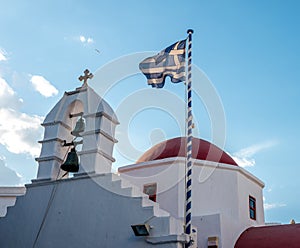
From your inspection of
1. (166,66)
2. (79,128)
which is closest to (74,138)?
(79,128)

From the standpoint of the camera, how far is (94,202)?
795 cm

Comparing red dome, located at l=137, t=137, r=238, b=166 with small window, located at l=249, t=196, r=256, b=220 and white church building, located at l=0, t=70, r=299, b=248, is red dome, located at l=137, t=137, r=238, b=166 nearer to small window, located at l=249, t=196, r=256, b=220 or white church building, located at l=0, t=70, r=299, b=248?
white church building, located at l=0, t=70, r=299, b=248

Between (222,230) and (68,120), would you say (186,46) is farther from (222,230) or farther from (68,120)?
(222,230)

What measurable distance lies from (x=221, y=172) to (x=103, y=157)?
479cm

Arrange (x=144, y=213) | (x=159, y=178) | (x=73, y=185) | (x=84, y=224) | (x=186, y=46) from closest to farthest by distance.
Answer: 1. (x=144, y=213)
2. (x=84, y=224)
3. (x=73, y=185)
4. (x=186, y=46)
5. (x=159, y=178)

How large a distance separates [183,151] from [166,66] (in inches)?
151

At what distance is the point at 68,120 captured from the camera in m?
9.48

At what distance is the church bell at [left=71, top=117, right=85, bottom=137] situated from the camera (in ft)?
29.9

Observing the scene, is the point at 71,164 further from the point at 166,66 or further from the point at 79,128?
the point at 166,66

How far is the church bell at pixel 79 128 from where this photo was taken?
9.12 meters

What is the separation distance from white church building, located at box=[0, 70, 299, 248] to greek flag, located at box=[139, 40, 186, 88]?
1186mm

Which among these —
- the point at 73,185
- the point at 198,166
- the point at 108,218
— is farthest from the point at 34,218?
the point at 198,166

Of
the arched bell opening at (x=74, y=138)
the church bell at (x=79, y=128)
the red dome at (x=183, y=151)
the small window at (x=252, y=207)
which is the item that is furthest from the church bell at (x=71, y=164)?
the small window at (x=252, y=207)

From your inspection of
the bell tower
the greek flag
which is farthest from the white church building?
the greek flag
